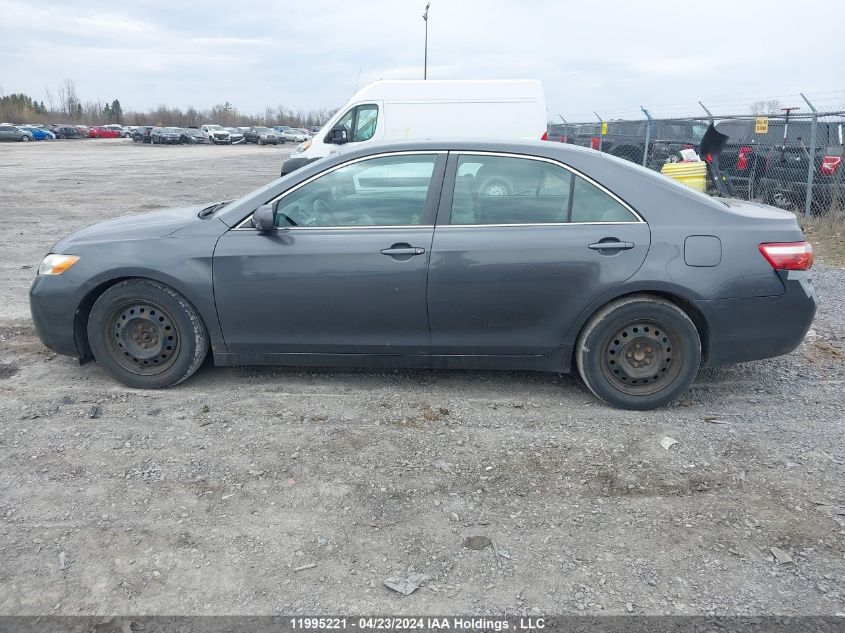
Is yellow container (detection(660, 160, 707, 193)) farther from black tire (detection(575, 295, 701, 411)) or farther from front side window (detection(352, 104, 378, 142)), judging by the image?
black tire (detection(575, 295, 701, 411))

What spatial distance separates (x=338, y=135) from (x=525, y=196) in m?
10.3

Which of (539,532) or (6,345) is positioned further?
(6,345)

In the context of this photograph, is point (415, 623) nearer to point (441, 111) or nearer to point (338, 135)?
point (441, 111)

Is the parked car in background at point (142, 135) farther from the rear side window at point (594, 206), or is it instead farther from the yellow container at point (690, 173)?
the rear side window at point (594, 206)

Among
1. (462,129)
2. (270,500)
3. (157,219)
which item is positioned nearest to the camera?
(270,500)

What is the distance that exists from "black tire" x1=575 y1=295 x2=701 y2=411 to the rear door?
179 mm

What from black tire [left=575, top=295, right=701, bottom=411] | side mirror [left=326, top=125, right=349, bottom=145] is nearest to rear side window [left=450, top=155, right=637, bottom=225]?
black tire [left=575, top=295, right=701, bottom=411]

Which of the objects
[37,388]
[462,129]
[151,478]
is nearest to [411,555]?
[151,478]

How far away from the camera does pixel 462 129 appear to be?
42.4 ft

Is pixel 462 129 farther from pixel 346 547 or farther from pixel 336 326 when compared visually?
pixel 346 547

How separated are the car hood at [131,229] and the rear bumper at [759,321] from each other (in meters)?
3.29

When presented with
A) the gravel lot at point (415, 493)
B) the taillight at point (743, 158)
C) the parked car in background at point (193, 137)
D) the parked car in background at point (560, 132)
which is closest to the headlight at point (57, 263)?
the gravel lot at point (415, 493)

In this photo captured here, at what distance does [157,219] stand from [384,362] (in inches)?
73.3

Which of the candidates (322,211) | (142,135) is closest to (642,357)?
(322,211)
